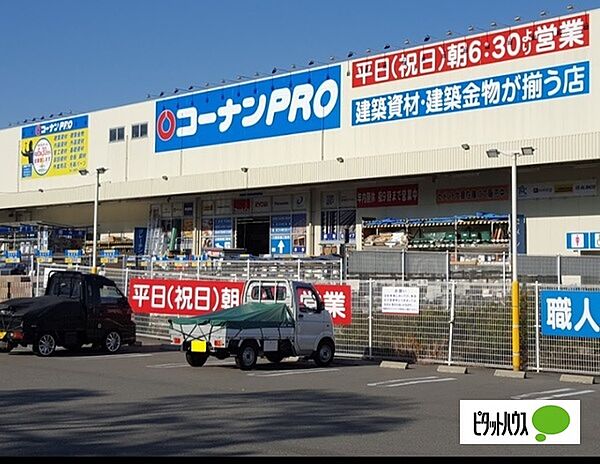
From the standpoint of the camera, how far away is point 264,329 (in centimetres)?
1944

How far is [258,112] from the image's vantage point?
43281 millimetres

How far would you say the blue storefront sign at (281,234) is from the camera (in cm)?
4341

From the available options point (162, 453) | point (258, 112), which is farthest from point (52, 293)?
point (258, 112)

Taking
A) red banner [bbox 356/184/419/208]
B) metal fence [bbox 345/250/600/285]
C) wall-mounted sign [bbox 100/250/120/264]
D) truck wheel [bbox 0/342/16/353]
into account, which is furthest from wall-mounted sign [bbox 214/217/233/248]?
truck wheel [bbox 0/342/16/353]

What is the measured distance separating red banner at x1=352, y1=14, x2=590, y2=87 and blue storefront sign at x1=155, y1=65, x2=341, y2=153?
2.00 metres

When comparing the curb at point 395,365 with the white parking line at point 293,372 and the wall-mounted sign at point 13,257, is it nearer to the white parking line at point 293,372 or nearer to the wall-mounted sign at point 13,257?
the white parking line at point 293,372

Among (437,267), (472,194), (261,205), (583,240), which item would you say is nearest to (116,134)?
(261,205)

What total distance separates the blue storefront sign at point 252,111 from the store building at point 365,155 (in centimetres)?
7

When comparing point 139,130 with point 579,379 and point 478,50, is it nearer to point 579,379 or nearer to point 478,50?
point 478,50

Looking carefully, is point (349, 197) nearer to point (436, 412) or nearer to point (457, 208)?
point (457, 208)

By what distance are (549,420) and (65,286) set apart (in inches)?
601

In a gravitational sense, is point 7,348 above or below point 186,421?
above

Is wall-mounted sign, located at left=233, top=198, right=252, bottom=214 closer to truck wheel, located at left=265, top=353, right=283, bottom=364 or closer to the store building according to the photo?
the store building

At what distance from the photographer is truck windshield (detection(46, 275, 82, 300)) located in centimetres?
2200
